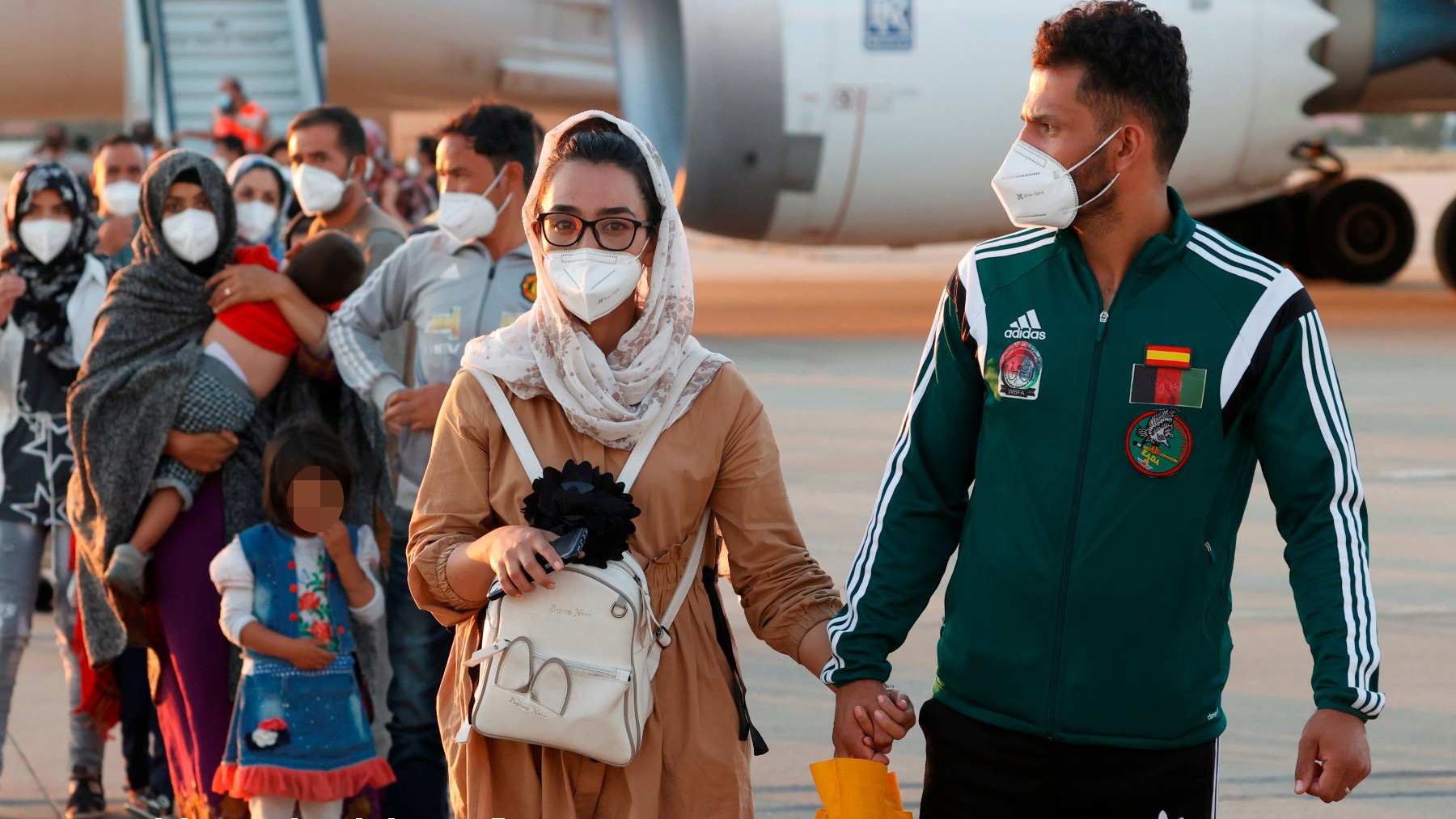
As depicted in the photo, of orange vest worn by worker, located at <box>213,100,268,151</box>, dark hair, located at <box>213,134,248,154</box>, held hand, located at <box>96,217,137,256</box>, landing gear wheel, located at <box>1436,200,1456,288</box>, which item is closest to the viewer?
held hand, located at <box>96,217,137,256</box>

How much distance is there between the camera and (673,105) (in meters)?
12.1

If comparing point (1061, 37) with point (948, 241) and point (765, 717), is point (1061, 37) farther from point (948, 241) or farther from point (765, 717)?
point (948, 241)

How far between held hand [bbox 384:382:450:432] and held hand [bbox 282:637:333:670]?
57 centimetres

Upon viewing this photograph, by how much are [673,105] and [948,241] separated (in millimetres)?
2537

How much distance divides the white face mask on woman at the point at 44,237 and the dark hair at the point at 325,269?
90cm

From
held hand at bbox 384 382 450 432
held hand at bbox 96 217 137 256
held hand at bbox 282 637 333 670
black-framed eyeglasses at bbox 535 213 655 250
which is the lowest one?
held hand at bbox 282 637 333 670

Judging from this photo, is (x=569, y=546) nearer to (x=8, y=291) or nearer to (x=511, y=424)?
(x=511, y=424)

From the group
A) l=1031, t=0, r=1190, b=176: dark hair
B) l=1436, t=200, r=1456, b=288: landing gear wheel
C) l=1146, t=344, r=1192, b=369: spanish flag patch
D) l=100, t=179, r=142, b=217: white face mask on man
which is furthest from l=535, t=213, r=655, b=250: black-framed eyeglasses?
l=1436, t=200, r=1456, b=288: landing gear wheel

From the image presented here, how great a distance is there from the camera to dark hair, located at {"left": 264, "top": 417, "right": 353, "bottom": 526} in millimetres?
3436

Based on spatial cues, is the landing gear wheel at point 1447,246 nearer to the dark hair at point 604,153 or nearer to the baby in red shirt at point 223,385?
the baby in red shirt at point 223,385

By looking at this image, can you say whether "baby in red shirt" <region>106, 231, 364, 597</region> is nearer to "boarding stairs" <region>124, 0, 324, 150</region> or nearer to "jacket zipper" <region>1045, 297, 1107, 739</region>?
"jacket zipper" <region>1045, 297, 1107, 739</region>

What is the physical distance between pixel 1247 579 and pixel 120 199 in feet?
15.9

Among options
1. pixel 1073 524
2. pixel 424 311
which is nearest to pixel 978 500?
pixel 1073 524

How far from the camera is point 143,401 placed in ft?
11.8
